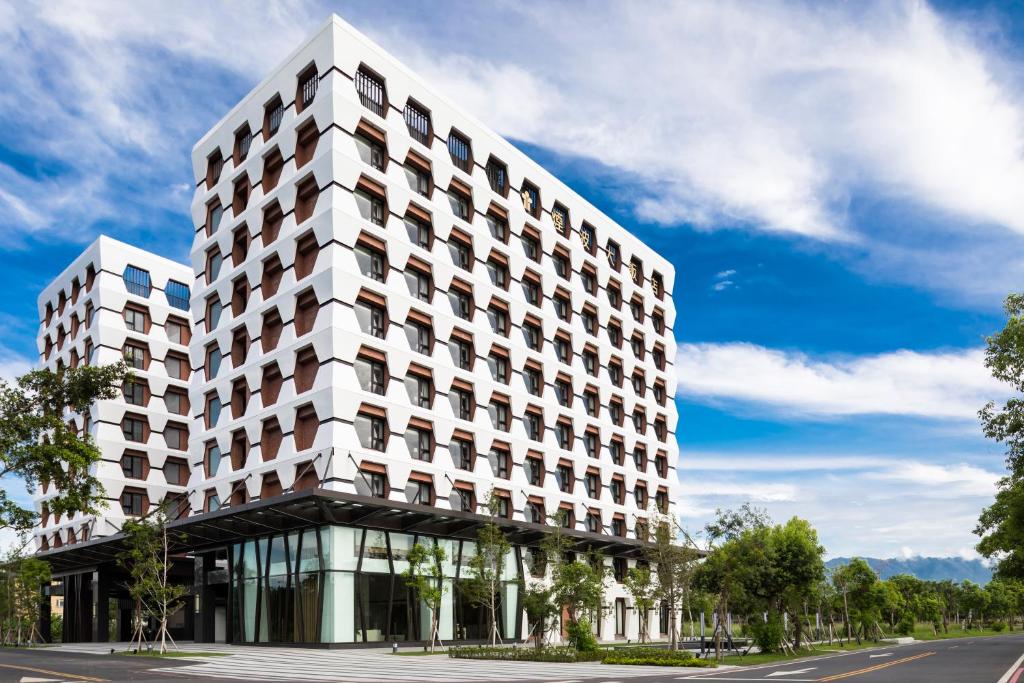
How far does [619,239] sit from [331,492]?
4105cm

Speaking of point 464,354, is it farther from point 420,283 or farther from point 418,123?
point 418,123

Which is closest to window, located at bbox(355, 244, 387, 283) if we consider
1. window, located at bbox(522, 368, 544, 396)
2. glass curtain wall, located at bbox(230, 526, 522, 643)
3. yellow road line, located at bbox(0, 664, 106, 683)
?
glass curtain wall, located at bbox(230, 526, 522, 643)

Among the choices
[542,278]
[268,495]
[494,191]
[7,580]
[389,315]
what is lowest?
[7,580]

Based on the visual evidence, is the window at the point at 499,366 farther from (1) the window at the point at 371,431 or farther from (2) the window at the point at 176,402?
(2) the window at the point at 176,402

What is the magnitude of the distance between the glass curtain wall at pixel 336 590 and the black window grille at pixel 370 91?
23.0m

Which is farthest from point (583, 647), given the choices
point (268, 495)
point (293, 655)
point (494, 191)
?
point (494, 191)

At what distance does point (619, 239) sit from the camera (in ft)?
238

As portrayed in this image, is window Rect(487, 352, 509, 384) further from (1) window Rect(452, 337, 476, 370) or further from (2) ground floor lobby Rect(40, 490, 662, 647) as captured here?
(2) ground floor lobby Rect(40, 490, 662, 647)

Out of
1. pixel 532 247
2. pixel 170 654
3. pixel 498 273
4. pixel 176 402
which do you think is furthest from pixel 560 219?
pixel 170 654

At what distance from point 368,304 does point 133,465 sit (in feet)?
100

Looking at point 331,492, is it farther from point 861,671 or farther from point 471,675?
point 861,671

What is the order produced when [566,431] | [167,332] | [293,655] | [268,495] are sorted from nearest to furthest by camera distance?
[293,655]
[268,495]
[566,431]
[167,332]

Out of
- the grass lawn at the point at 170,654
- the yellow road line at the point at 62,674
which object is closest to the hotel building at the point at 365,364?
the grass lawn at the point at 170,654

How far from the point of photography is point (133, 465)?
65.6 m
